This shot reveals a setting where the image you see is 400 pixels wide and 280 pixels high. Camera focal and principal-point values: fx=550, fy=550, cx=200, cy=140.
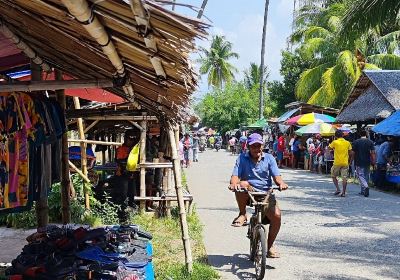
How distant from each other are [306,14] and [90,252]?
33269 mm

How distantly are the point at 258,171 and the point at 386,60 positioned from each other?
2523cm

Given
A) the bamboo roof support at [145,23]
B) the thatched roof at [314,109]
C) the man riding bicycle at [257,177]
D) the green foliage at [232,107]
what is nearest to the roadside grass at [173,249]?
the man riding bicycle at [257,177]

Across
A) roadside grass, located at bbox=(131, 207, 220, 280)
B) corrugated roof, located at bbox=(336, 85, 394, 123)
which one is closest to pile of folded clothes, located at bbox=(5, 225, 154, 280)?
roadside grass, located at bbox=(131, 207, 220, 280)

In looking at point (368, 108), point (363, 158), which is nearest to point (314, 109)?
point (368, 108)

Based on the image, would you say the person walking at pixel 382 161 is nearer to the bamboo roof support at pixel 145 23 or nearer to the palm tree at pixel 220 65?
the bamboo roof support at pixel 145 23

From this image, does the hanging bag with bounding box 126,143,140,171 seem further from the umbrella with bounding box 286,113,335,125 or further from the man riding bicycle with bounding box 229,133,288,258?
the umbrella with bounding box 286,113,335,125

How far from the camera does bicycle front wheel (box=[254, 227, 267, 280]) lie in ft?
20.6

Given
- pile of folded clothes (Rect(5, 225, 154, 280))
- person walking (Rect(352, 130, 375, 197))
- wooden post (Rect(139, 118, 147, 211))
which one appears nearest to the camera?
pile of folded clothes (Rect(5, 225, 154, 280))

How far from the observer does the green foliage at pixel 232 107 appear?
53.8 meters

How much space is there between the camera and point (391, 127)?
53.8 ft

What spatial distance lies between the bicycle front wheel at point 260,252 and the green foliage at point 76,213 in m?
3.29

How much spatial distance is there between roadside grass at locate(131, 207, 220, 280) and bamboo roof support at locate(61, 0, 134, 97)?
123 inches

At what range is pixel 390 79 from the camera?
2052 cm

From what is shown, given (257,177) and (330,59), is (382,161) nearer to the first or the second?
(257,177)
